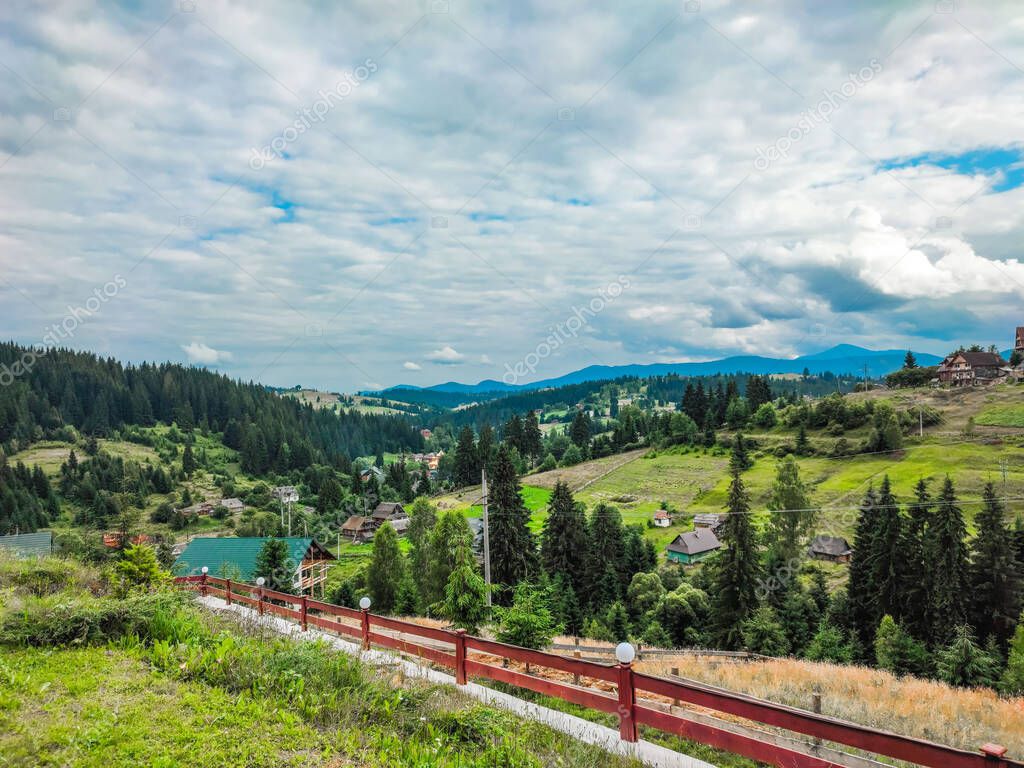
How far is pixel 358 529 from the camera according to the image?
3597 inches

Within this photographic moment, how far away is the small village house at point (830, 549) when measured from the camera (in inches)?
2108

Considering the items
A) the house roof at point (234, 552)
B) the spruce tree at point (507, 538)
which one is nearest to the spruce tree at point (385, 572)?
the house roof at point (234, 552)

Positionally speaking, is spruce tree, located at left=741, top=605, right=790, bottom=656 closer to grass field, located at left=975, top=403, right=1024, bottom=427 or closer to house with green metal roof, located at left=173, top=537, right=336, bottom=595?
house with green metal roof, located at left=173, top=537, right=336, bottom=595

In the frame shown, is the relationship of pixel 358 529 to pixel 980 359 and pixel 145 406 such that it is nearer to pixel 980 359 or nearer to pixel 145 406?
pixel 145 406

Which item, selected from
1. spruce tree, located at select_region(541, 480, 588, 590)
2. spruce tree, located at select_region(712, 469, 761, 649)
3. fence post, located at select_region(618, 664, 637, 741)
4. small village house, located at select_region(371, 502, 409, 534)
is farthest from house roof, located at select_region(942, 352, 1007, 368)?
fence post, located at select_region(618, 664, 637, 741)

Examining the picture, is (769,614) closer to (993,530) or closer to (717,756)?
(993,530)

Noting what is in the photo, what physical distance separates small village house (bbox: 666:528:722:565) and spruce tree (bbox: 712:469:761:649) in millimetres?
22672

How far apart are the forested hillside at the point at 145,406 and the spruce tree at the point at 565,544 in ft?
353

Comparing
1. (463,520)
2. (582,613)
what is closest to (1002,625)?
(582,613)

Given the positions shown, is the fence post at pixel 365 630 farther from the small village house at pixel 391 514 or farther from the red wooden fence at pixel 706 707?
the small village house at pixel 391 514

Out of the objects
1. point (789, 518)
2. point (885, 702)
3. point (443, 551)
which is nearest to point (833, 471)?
point (789, 518)

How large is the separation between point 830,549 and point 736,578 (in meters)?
26.2

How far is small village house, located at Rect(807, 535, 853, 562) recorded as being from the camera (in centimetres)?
5353

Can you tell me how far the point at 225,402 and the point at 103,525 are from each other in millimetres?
81561
